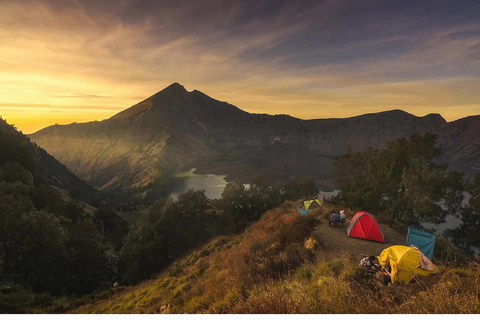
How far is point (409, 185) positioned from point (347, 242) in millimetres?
17358

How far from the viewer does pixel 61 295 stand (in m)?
16.1

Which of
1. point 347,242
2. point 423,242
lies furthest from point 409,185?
point 347,242

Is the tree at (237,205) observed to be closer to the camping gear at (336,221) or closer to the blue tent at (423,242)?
the camping gear at (336,221)

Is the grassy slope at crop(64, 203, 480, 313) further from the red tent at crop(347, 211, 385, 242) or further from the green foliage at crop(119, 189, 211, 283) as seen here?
the green foliage at crop(119, 189, 211, 283)

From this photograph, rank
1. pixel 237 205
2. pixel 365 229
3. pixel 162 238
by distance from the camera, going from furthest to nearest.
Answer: pixel 237 205 → pixel 162 238 → pixel 365 229

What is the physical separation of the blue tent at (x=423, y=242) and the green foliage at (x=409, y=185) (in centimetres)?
1041

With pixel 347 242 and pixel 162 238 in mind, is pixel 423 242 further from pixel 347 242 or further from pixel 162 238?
pixel 162 238

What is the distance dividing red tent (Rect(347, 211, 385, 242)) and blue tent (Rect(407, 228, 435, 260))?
2.05m

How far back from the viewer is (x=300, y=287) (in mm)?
5520

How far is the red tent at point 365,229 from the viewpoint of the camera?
1555 cm

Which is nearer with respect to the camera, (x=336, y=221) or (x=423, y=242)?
(x=423, y=242)

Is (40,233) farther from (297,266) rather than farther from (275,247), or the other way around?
(297,266)
